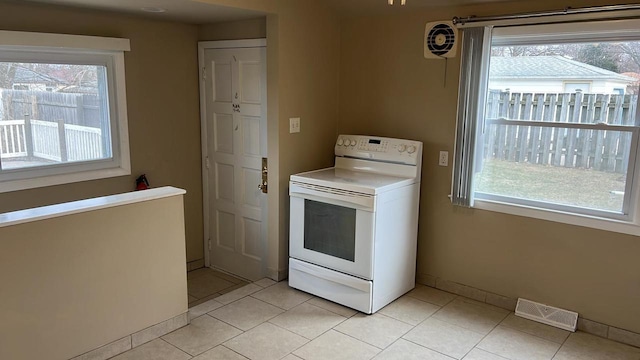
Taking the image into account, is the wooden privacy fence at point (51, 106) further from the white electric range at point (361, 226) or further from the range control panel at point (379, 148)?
the range control panel at point (379, 148)

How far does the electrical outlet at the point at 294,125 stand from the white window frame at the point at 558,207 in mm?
1239

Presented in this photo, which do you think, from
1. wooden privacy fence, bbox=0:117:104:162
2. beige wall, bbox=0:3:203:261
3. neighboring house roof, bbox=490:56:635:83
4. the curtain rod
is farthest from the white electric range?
wooden privacy fence, bbox=0:117:104:162

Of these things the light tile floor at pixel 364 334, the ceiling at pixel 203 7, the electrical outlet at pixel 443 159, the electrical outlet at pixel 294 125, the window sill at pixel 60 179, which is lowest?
the light tile floor at pixel 364 334

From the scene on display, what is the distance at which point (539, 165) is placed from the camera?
3.33 metres

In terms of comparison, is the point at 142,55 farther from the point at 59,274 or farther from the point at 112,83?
the point at 59,274

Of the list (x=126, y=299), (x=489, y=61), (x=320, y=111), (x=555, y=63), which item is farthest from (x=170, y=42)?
(x=555, y=63)

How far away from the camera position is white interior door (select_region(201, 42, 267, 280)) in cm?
412

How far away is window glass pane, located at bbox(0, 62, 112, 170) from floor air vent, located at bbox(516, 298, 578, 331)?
335 cm

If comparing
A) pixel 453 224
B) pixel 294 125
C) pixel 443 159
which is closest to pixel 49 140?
pixel 294 125

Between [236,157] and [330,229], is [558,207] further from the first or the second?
[236,157]

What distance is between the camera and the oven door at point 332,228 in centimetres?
332

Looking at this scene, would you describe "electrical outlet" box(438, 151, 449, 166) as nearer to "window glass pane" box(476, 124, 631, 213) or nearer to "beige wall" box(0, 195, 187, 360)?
"window glass pane" box(476, 124, 631, 213)

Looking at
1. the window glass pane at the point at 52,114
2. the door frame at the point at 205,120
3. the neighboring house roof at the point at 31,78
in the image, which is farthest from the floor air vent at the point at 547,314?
the neighboring house roof at the point at 31,78

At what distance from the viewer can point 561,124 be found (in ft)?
10.5
